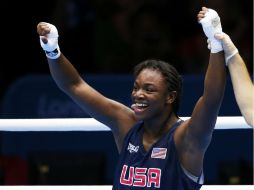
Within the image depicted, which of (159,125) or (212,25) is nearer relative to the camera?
(212,25)

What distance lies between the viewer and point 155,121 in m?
3.90

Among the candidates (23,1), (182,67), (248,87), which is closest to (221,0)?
(182,67)

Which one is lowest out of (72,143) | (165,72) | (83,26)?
(72,143)

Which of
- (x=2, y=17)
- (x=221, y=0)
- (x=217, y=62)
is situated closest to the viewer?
(x=217, y=62)

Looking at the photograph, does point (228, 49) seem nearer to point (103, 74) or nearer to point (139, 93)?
point (139, 93)

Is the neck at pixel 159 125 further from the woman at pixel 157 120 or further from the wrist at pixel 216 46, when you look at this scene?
the wrist at pixel 216 46

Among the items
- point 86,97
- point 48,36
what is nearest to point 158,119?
point 86,97

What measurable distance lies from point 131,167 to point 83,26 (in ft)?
11.7

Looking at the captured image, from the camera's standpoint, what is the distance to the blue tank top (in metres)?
3.73

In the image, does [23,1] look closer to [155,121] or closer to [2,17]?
[2,17]

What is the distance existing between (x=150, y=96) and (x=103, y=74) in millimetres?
2652

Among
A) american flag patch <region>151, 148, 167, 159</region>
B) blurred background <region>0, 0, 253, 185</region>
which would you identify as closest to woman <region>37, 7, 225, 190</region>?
american flag patch <region>151, 148, 167, 159</region>

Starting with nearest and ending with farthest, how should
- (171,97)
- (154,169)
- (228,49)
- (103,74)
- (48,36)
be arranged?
(228,49), (154,169), (171,97), (48,36), (103,74)

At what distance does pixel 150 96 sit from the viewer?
3.83 meters
